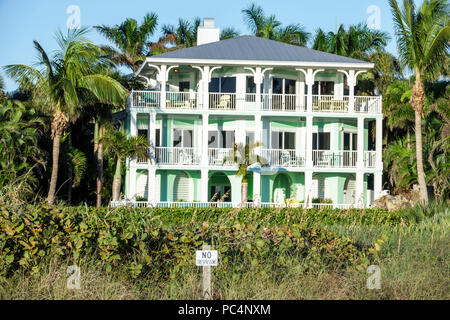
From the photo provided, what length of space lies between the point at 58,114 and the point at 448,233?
18.1 metres

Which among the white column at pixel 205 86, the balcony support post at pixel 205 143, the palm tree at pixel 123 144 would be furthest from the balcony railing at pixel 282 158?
the palm tree at pixel 123 144

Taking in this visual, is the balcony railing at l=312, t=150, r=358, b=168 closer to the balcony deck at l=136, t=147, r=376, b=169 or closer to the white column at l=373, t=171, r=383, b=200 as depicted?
the balcony deck at l=136, t=147, r=376, b=169

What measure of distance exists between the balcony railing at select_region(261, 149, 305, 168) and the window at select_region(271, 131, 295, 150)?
82 centimetres

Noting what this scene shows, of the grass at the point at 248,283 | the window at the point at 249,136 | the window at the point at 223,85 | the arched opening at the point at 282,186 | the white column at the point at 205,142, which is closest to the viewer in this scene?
the grass at the point at 248,283

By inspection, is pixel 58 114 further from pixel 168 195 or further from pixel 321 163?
pixel 321 163

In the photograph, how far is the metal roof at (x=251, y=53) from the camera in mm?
31172

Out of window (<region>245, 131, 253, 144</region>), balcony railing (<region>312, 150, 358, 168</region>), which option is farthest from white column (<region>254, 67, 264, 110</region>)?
balcony railing (<region>312, 150, 358, 168</region>)

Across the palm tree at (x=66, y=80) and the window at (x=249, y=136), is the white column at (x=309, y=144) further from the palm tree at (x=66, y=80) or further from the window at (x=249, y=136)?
the palm tree at (x=66, y=80)

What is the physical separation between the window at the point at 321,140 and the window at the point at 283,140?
1.22 m

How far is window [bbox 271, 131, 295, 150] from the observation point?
32406 mm

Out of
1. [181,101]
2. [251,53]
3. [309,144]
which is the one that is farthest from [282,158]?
[181,101]

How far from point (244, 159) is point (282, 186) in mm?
5188

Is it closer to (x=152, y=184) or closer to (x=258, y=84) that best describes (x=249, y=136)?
(x=258, y=84)

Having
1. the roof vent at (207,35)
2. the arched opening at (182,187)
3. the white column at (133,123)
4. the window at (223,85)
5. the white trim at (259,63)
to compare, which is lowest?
the arched opening at (182,187)
